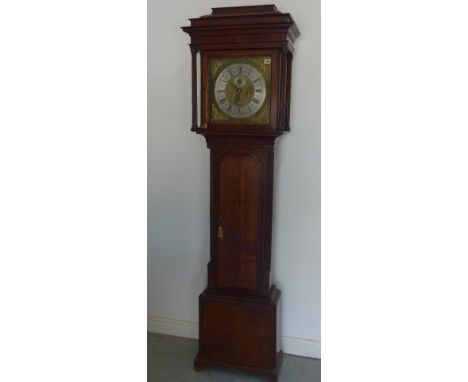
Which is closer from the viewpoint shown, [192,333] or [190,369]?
[190,369]

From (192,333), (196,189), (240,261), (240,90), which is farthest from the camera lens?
(192,333)

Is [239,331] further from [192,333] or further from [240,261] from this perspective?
[192,333]

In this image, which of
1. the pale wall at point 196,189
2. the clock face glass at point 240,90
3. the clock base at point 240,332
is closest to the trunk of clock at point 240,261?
the clock base at point 240,332

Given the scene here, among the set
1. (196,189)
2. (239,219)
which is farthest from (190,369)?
(196,189)

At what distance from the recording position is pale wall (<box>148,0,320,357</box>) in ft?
7.73

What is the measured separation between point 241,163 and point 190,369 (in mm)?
1262

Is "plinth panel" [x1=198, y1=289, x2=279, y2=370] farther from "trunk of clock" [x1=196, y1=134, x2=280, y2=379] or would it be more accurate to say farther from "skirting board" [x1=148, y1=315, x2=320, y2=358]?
"skirting board" [x1=148, y1=315, x2=320, y2=358]

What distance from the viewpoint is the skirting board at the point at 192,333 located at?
8.30 feet

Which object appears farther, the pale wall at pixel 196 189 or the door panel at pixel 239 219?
the pale wall at pixel 196 189

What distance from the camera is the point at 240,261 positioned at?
228cm

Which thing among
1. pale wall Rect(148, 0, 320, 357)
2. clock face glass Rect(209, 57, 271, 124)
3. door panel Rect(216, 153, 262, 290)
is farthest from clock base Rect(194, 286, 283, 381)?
clock face glass Rect(209, 57, 271, 124)

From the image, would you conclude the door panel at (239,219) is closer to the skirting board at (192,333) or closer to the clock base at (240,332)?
the clock base at (240,332)
